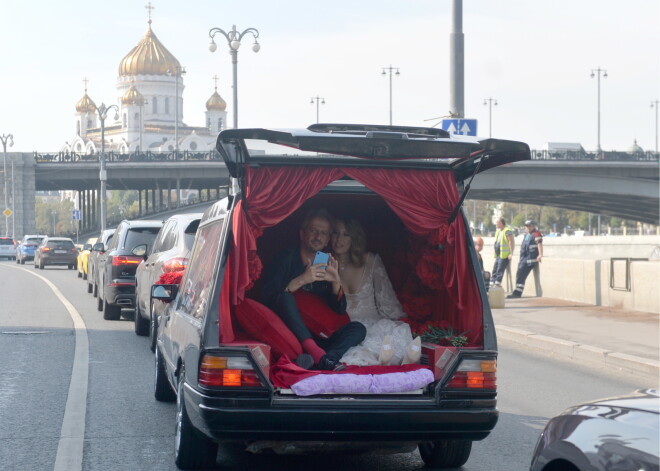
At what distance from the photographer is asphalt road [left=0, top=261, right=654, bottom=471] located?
6.93 m

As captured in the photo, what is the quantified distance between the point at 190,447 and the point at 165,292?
74.7 inches

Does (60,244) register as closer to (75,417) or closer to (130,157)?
(130,157)

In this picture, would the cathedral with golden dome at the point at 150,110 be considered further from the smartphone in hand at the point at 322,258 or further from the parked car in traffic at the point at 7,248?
the smartphone in hand at the point at 322,258

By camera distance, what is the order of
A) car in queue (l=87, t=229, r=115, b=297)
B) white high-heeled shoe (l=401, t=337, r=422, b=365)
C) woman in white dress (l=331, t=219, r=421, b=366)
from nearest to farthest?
white high-heeled shoe (l=401, t=337, r=422, b=365), woman in white dress (l=331, t=219, r=421, b=366), car in queue (l=87, t=229, r=115, b=297)

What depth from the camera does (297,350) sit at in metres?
6.68

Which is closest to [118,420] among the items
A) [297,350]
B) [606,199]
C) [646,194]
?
[297,350]

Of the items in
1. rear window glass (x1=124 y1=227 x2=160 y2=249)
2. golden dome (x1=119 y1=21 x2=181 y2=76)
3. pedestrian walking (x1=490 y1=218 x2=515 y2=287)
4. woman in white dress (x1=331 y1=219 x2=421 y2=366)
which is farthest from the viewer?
golden dome (x1=119 y1=21 x2=181 y2=76)

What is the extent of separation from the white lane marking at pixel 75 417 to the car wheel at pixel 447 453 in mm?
2248

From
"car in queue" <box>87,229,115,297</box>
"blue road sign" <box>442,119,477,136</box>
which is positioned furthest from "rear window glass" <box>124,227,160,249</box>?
"blue road sign" <box>442,119,477,136</box>

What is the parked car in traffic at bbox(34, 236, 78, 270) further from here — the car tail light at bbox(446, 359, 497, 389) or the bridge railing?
the car tail light at bbox(446, 359, 497, 389)

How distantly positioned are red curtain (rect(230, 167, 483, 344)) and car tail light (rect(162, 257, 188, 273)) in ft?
18.4

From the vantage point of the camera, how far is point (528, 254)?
837 inches

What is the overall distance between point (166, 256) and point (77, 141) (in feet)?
581

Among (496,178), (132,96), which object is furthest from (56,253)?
(132,96)
